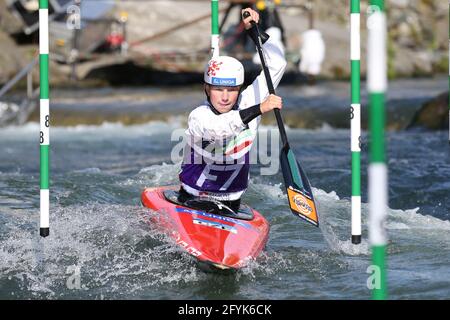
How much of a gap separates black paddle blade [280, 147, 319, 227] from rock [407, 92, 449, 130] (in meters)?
6.94

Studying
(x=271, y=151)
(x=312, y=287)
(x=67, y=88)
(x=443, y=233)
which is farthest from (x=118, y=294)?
(x=67, y=88)

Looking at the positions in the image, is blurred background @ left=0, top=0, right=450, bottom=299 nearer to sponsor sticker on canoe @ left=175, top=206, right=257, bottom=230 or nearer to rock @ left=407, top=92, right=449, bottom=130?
rock @ left=407, top=92, right=449, bottom=130

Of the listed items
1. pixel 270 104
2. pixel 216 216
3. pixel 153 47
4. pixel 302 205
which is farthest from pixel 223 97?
pixel 153 47

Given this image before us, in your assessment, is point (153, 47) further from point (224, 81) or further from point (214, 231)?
point (214, 231)

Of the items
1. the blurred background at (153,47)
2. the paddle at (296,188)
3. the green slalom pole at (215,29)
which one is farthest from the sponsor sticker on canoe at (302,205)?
the blurred background at (153,47)

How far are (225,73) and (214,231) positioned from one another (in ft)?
3.25

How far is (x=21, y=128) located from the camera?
47.0ft

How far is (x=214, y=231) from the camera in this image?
5605 millimetres

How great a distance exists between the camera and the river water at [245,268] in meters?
5.34

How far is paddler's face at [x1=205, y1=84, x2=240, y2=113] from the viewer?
227 inches

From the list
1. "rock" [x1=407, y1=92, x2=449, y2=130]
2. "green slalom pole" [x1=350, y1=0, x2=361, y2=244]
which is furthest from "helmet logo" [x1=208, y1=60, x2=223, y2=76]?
"rock" [x1=407, y1=92, x2=449, y2=130]

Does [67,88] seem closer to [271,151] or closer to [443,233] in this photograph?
[271,151]
